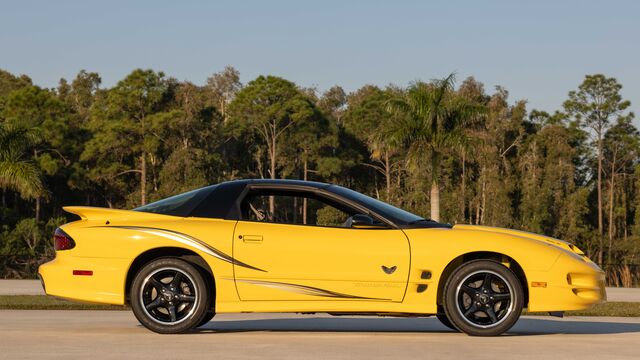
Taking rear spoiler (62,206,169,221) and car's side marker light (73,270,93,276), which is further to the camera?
rear spoiler (62,206,169,221)

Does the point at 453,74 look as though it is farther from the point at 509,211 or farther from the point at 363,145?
the point at 363,145

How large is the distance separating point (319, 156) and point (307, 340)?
6675 cm

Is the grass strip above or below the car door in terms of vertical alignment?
below

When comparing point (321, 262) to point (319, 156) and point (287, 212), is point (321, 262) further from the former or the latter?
point (319, 156)

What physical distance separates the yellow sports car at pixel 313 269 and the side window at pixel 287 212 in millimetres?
59

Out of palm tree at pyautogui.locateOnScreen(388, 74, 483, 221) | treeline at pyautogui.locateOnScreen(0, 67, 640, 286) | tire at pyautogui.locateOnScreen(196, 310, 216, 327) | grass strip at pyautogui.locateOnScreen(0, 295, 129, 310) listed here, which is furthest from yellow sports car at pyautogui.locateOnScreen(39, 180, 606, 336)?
treeline at pyautogui.locateOnScreen(0, 67, 640, 286)

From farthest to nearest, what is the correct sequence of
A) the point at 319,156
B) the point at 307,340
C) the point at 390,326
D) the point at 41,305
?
the point at 319,156 → the point at 41,305 → the point at 390,326 → the point at 307,340

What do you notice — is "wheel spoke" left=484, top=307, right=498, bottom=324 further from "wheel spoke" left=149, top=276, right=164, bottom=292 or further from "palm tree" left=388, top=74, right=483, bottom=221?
"palm tree" left=388, top=74, right=483, bottom=221

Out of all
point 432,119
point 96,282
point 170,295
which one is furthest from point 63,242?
point 432,119

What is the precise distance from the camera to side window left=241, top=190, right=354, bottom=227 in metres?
10.1

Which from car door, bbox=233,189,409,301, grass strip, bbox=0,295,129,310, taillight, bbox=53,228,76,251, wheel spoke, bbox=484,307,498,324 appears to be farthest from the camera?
grass strip, bbox=0,295,129,310

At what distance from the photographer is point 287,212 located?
33.1 ft

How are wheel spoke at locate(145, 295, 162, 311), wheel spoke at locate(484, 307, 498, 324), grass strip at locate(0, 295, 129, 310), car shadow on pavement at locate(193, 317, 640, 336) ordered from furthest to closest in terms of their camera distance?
1. grass strip at locate(0, 295, 129, 310)
2. car shadow on pavement at locate(193, 317, 640, 336)
3. wheel spoke at locate(145, 295, 162, 311)
4. wheel spoke at locate(484, 307, 498, 324)

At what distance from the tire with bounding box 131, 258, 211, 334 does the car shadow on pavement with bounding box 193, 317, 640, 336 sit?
40cm
